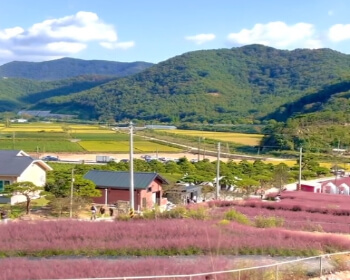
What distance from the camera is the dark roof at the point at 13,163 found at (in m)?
26.3

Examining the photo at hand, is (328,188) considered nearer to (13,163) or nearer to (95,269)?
(13,163)

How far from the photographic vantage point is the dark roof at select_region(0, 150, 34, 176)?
26.3 m

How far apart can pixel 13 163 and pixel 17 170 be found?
84 cm

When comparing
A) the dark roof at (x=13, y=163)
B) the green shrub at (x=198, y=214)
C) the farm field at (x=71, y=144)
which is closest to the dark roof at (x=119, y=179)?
the dark roof at (x=13, y=163)

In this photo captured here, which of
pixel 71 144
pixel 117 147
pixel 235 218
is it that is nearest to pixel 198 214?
pixel 235 218

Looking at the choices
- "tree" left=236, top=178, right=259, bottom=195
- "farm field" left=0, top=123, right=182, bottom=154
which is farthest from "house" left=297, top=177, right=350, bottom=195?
"farm field" left=0, top=123, right=182, bottom=154

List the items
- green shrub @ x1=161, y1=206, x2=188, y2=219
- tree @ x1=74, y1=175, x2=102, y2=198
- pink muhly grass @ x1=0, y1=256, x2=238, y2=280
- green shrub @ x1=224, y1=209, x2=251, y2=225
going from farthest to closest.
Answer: tree @ x1=74, y1=175, x2=102, y2=198 → green shrub @ x1=161, y1=206, x2=188, y2=219 → green shrub @ x1=224, y1=209, x2=251, y2=225 → pink muhly grass @ x1=0, y1=256, x2=238, y2=280

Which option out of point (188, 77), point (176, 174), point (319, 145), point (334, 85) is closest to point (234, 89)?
point (188, 77)

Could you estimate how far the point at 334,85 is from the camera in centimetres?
11612

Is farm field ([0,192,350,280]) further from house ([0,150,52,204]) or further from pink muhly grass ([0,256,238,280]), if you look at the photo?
house ([0,150,52,204])

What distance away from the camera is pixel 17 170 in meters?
26.4

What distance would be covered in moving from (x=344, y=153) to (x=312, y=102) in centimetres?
5014

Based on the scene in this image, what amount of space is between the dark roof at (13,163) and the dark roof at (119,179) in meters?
3.41

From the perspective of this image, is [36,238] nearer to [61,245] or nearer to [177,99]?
[61,245]
